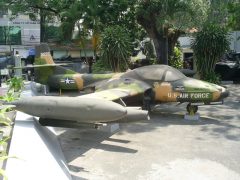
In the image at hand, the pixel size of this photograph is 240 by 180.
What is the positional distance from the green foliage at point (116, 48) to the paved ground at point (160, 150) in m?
6.34

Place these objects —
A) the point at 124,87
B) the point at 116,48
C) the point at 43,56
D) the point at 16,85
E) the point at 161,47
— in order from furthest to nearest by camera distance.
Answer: the point at 161,47 < the point at 116,48 < the point at 43,56 < the point at 16,85 < the point at 124,87

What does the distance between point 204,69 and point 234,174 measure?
13468 mm

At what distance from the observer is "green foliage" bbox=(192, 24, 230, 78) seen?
19938mm

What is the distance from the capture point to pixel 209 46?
20047 mm

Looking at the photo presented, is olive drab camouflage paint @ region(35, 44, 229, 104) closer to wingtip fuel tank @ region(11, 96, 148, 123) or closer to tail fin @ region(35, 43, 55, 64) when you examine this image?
wingtip fuel tank @ region(11, 96, 148, 123)

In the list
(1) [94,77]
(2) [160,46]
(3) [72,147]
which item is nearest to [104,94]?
(3) [72,147]

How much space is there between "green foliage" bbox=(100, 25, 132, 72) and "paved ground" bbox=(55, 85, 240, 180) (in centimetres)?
634

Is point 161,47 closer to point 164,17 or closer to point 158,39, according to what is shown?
point 158,39

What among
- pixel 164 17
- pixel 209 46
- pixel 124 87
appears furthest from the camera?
pixel 209 46

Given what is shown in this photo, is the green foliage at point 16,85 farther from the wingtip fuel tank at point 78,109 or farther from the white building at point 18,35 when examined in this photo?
the white building at point 18,35

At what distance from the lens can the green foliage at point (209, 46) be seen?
19.9 metres

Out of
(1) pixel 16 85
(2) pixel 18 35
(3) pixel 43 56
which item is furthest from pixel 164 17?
(2) pixel 18 35

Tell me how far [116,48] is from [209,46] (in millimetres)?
5071

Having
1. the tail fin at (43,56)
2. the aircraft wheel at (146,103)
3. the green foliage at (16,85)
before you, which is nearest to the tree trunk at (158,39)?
the tail fin at (43,56)
